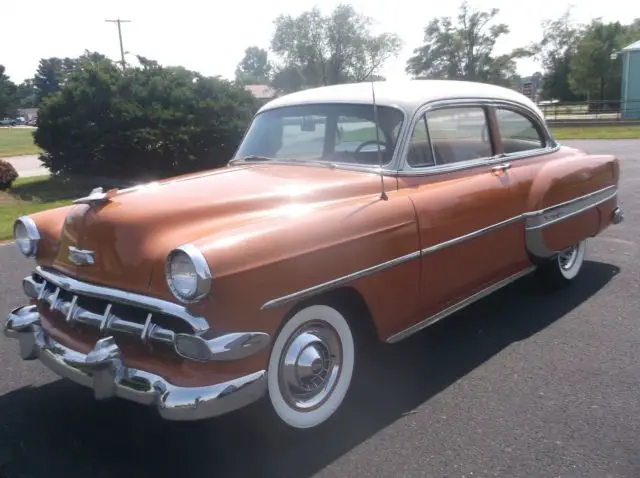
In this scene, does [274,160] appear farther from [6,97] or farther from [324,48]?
[6,97]

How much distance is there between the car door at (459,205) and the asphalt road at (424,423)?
0.44 m

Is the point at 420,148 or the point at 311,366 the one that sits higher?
the point at 420,148

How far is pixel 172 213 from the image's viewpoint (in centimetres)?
291

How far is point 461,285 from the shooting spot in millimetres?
3734

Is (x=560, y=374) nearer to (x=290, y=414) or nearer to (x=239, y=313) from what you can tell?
(x=290, y=414)

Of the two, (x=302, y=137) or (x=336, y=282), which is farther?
(x=302, y=137)

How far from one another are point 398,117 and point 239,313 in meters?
1.75

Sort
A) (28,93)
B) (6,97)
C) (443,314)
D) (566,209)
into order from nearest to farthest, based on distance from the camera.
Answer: (443,314)
(566,209)
(6,97)
(28,93)

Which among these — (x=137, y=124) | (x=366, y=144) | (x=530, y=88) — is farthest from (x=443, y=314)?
(x=530, y=88)

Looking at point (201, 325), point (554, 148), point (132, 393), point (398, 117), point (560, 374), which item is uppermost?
point (398, 117)

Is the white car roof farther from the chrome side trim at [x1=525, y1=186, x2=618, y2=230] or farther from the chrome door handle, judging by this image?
the chrome side trim at [x1=525, y1=186, x2=618, y2=230]

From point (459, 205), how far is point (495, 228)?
42 cm

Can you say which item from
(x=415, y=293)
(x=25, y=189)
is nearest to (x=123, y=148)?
(x=25, y=189)

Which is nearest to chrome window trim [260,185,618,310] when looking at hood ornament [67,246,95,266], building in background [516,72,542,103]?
hood ornament [67,246,95,266]
